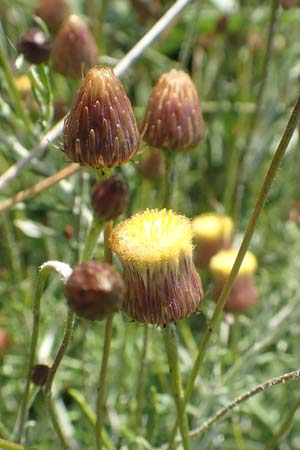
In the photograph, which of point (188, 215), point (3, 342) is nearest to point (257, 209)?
point (3, 342)

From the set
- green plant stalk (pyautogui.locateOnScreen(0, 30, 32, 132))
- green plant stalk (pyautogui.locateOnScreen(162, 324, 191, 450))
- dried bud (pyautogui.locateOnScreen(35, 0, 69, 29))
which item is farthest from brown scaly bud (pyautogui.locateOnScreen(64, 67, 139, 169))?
dried bud (pyautogui.locateOnScreen(35, 0, 69, 29))

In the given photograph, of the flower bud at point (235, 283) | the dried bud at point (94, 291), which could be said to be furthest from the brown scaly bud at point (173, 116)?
the dried bud at point (94, 291)

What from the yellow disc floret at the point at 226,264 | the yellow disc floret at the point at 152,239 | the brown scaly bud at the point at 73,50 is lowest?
the yellow disc floret at the point at 152,239

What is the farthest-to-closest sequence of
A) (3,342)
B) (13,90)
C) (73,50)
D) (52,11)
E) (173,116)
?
(52,11)
(3,342)
(73,50)
(13,90)
(173,116)

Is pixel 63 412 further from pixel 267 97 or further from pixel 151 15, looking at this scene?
pixel 151 15

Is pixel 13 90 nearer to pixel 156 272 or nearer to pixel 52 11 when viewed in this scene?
pixel 156 272

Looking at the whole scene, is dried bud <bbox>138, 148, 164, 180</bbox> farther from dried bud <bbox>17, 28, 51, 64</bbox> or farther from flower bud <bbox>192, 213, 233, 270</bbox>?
dried bud <bbox>17, 28, 51, 64</bbox>

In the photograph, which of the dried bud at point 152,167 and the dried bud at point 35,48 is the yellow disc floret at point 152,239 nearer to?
the dried bud at point 35,48
